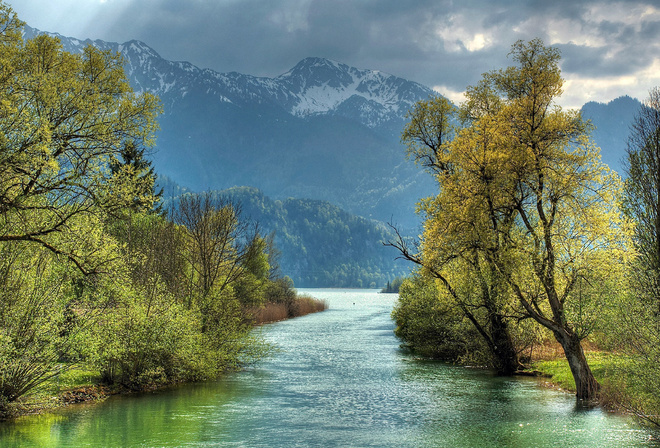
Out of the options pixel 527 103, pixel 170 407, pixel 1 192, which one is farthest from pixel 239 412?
pixel 527 103

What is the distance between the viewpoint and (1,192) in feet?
57.1

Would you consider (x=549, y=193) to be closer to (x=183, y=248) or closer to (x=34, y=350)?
(x=34, y=350)

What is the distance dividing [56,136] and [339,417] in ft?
51.3

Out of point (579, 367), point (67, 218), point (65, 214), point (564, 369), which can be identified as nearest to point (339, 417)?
point (579, 367)

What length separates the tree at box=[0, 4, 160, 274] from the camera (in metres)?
17.6

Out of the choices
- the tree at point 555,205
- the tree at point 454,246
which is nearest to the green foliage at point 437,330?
the tree at point 454,246

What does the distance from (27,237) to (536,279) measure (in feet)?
69.7

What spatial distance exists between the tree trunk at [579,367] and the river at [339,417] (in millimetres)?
961

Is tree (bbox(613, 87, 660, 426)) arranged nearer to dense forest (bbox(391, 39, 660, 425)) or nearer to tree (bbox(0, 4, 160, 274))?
dense forest (bbox(391, 39, 660, 425))

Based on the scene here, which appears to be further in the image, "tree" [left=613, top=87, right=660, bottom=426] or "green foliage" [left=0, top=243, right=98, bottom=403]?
"green foliage" [left=0, top=243, right=98, bottom=403]

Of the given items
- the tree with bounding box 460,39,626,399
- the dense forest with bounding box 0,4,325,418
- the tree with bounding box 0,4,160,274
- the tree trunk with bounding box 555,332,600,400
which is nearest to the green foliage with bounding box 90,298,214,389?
the dense forest with bounding box 0,4,325,418

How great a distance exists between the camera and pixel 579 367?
24562 millimetres

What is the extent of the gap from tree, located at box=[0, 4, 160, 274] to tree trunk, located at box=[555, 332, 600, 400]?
2000 centimetres

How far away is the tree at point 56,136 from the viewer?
57.6 ft
